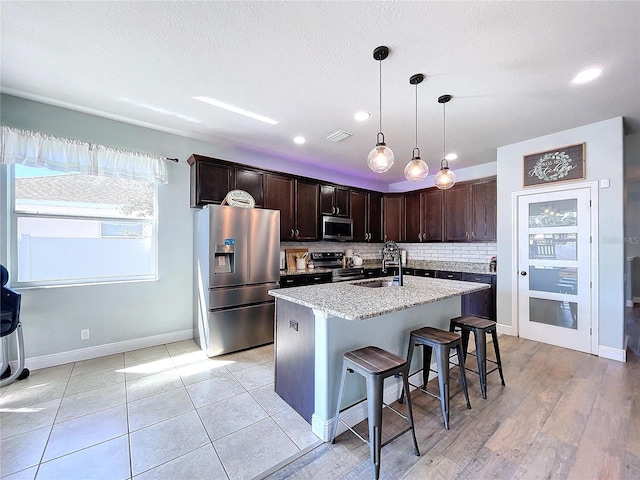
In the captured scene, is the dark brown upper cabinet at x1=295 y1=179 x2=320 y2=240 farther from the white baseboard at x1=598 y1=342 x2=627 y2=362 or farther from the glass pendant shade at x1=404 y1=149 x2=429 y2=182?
the white baseboard at x1=598 y1=342 x2=627 y2=362

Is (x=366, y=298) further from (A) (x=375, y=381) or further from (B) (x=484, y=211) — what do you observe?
(B) (x=484, y=211)

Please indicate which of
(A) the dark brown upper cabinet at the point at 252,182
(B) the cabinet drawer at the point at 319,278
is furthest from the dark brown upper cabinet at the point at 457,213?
(A) the dark brown upper cabinet at the point at 252,182

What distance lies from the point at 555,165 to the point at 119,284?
18.5ft

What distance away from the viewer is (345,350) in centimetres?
195

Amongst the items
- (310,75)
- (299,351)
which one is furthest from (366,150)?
(299,351)

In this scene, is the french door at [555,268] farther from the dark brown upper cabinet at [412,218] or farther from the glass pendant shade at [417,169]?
the glass pendant shade at [417,169]

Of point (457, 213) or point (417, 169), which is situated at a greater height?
point (417, 169)

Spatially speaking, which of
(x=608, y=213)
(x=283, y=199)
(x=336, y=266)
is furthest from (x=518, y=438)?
(x=283, y=199)

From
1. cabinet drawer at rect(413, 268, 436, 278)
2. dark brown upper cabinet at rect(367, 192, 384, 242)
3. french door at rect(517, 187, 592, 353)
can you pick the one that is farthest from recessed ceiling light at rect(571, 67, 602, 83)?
dark brown upper cabinet at rect(367, 192, 384, 242)

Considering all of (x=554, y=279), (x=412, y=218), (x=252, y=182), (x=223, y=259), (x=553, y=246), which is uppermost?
(x=252, y=182)

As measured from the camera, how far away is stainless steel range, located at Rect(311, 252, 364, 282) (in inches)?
177

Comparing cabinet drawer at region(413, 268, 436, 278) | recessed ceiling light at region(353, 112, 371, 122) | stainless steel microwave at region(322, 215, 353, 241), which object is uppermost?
recessed ceiling light at region(353, 112, 371, 122)

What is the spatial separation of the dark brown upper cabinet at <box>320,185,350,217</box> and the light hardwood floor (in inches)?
124

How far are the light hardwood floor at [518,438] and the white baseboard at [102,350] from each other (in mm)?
2604
